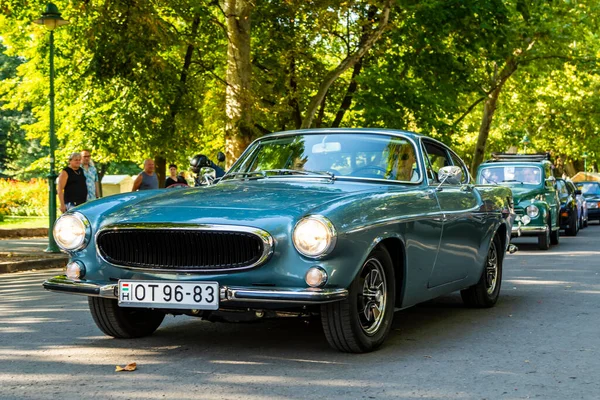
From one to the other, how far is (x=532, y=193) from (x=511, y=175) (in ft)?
2.72

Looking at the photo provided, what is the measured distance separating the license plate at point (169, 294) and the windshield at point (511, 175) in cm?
1463

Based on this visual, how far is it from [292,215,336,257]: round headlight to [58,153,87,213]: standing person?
10.9 meters

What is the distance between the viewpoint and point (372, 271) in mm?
6602

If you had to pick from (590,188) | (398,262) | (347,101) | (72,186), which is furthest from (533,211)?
(590,188)

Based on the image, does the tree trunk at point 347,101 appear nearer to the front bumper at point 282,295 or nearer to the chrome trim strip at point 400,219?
the chrome trim strip at point 400,219

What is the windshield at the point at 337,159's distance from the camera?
760cm

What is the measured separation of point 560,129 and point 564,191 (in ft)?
96.9

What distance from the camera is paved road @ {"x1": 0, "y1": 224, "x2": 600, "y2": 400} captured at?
17.9 ft

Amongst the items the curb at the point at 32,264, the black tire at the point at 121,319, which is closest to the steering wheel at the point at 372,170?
the black tire at the point at 121,319

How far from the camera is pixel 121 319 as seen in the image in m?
7.07

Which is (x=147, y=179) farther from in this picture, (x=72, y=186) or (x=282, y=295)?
(x=282, y=295)

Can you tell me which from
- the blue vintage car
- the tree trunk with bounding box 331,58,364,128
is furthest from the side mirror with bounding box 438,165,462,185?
the tree trunk with bounding box 331,58,364,128

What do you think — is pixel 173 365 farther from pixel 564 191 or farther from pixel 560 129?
pixel 560 129

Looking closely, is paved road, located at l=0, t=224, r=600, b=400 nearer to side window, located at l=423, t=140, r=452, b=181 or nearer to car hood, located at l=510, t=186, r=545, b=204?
side window, located at l=423, t=140, r=452, b=181
